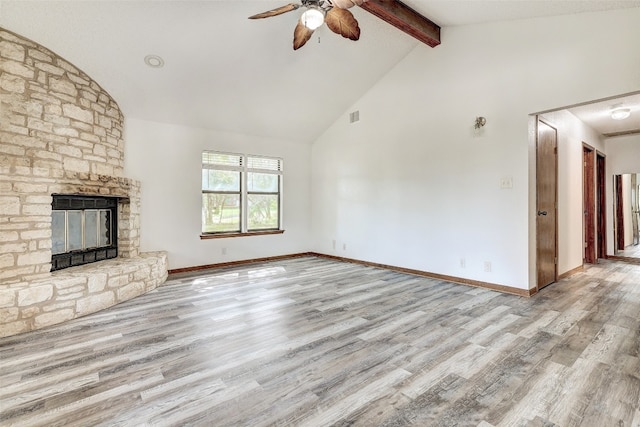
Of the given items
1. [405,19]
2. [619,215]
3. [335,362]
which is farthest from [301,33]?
[619,215]

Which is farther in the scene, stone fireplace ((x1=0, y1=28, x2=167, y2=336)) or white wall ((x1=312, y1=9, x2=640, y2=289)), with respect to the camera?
white wall ((x1=312, y1=9, x2=640, y2=289))

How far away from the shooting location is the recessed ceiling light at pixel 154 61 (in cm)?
380

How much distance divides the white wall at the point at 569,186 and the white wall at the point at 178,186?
482cm

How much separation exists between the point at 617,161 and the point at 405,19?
18.5ft

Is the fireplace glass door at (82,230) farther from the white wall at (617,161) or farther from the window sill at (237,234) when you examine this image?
the white wall at (617,161)

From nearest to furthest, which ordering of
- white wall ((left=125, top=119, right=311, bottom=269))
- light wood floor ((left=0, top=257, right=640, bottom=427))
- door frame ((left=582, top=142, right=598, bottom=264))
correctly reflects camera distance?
light wood floor ((left=0, top=257, right=640, bottom=427)) < white wall ((left=125, top=119, right=311, bottom=269)) < door frame ((left=582, top=142, right=598, bottom=264))

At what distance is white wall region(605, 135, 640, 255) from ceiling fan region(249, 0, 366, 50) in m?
6.50

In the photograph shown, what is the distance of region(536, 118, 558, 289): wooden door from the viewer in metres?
3.88

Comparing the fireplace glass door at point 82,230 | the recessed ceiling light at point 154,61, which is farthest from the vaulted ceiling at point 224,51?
the fireplace glass door at point 82,230

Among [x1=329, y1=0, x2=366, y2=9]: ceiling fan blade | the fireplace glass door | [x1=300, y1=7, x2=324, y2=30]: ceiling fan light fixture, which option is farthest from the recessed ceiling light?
[x1=329, y1=0, x2=366, y2=9]: ceiling fan blade

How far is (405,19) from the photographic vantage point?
3.80 m

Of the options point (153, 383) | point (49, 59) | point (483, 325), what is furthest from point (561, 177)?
point (49, 59)

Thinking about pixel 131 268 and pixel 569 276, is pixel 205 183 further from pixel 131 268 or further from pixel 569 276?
pixel 569 276

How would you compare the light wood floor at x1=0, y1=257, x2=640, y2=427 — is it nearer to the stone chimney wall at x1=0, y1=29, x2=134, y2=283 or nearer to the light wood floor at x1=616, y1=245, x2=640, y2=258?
the stone chimney wall at x1=0, y1=29, x2=134, y2=283
